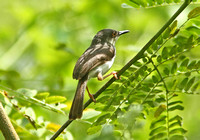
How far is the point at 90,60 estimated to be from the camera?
11.1ft

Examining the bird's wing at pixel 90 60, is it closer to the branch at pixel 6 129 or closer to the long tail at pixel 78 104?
the long tail at pixel 78 104

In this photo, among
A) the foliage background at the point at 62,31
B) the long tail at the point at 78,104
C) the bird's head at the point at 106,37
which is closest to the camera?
the long tail at the point at 78,104

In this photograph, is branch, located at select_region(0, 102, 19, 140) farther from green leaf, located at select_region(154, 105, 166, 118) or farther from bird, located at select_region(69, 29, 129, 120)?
green leaf, located at select_region(154, 105, 166, 118)

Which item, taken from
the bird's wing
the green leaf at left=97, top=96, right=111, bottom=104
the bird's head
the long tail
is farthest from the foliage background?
the green leaf at left=97, top=96, right=111, bottom=104

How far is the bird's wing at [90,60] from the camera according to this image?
3213mm

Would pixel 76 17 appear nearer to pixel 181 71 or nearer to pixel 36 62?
pixel 36 62

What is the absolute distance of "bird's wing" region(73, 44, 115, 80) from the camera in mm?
3213

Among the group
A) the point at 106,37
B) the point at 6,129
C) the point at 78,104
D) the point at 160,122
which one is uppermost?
the point at 106,37

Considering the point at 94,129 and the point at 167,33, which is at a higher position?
the point at 167,33

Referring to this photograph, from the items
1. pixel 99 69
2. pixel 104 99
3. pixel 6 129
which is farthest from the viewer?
pixel 99 69

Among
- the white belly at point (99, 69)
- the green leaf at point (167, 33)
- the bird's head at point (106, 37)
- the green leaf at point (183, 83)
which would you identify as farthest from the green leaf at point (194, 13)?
the bird's head at point (106, 37)

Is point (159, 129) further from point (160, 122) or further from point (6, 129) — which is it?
point (6, 129)

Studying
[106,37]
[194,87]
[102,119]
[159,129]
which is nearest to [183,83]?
[194,87]

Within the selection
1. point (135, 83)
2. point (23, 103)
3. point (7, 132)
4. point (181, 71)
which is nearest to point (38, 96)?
point (23, 103)
